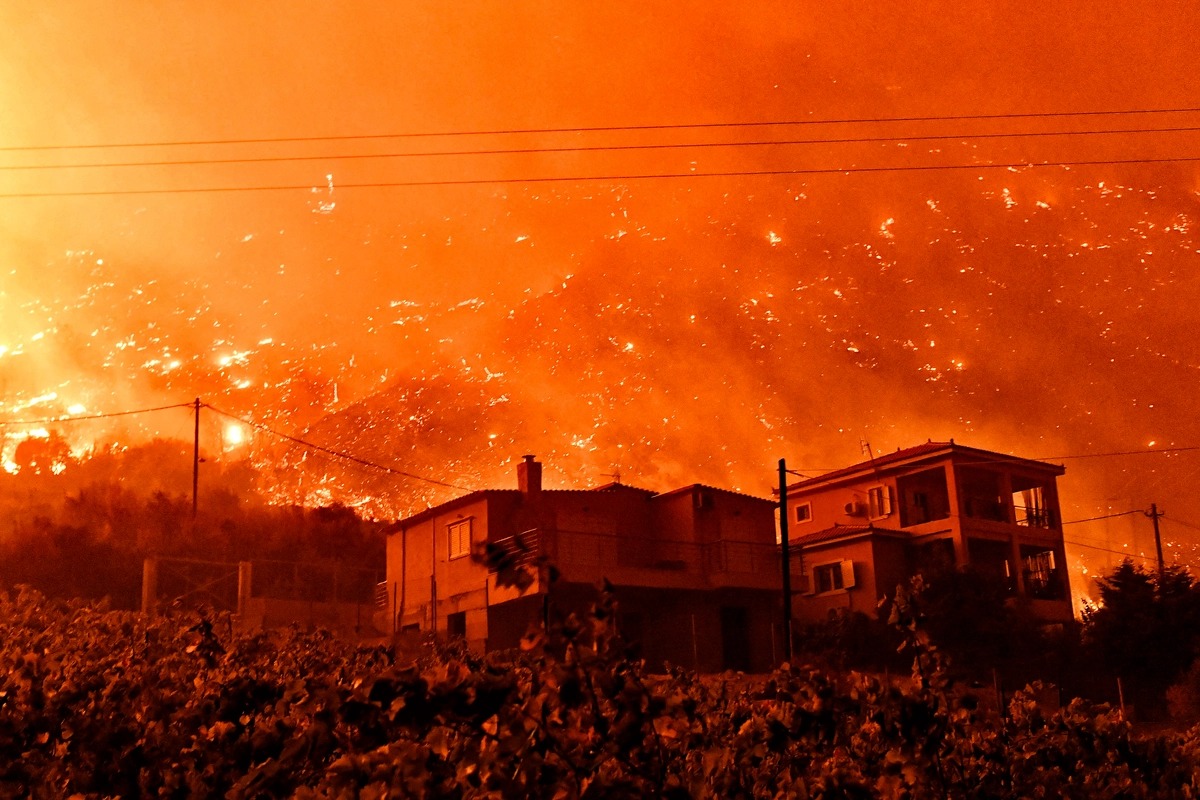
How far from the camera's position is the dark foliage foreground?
154 inches

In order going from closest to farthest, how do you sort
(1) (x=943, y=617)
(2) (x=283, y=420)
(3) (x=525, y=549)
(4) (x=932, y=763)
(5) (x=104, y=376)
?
1. (3) (x=525, y=549)
2. (4) (x=932, y=763)
3. (1) (x=943, y=617)
4. (5) (x=104, y=376)
5. (2) (x=283, y=420)

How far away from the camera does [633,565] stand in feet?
117

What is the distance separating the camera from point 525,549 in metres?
3.88

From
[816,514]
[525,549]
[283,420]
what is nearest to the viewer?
[525,549]

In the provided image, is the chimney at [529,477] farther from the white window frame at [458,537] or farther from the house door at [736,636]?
the house door at [736,636]

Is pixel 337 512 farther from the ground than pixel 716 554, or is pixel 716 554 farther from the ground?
pixel 337 512

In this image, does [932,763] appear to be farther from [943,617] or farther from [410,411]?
[410,411]

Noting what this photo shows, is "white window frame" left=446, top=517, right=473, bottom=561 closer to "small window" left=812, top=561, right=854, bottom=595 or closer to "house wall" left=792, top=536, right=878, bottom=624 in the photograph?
"house wall" left=792, top=536, right=878, bottom=624

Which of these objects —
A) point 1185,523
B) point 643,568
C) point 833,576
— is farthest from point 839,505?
point 1185,523

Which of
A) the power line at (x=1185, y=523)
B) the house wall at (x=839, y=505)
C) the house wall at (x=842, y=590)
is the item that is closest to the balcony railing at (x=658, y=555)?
the house wall at (x=842, y=590)

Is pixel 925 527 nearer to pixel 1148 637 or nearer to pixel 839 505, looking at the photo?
pixel 839 505

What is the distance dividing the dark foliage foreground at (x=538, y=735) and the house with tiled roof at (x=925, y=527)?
31.0 meters

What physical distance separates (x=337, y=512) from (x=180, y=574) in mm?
15438

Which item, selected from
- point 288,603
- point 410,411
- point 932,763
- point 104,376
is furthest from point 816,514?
point 410,411
